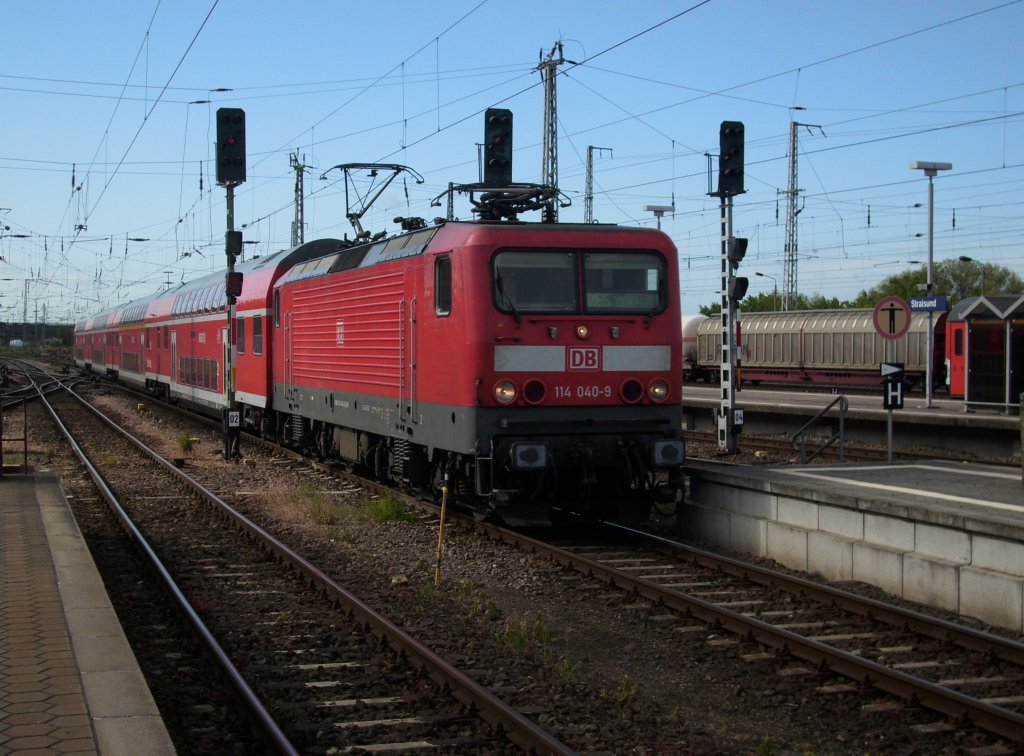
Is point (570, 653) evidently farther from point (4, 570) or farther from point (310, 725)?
point (4, 570)

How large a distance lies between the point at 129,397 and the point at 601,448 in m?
33.4

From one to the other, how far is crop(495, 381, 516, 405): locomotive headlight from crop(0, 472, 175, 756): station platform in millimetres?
3956

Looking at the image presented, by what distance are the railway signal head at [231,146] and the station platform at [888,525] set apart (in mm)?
10309

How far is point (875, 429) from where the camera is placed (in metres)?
22.0

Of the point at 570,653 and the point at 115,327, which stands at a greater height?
the point at 115,327

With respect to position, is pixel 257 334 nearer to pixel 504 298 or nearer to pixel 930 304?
pixel 504 298

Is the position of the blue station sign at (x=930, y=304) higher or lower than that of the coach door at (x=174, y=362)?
higher

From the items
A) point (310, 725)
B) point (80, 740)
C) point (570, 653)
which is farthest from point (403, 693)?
point (80, 740)

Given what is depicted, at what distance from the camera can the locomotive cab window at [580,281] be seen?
11203mm

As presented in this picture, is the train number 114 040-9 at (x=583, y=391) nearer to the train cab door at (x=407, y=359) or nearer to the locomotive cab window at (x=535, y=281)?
the locomotive cab window at (x=535, y=281)

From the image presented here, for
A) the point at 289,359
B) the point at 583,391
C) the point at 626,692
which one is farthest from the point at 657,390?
the point at 289,359

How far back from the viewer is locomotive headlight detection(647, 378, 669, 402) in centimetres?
1162

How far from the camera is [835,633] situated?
315 inches

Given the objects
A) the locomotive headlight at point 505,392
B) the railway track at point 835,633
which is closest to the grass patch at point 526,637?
the railway track at point 835,633
